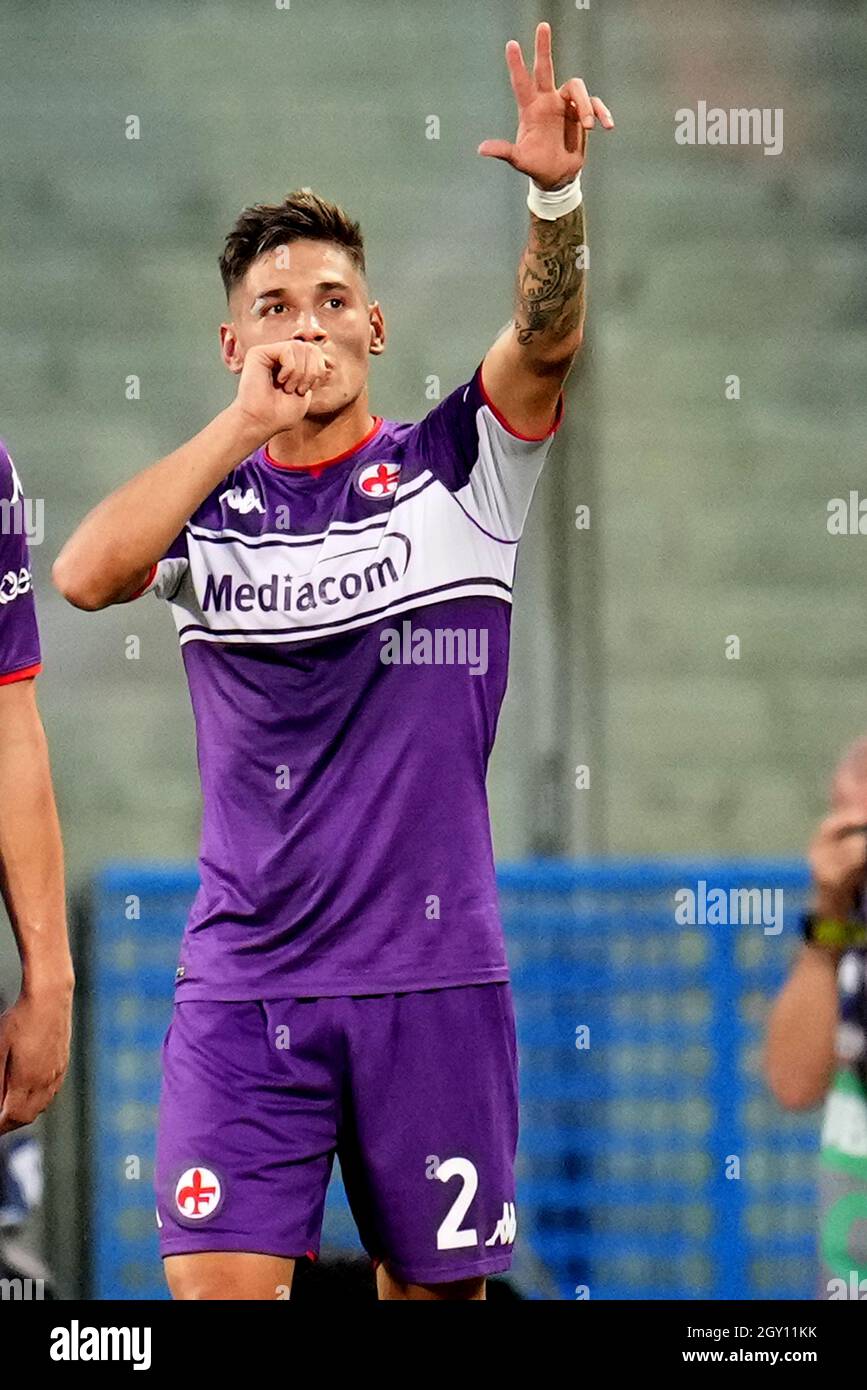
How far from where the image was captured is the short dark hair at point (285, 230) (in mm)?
3066

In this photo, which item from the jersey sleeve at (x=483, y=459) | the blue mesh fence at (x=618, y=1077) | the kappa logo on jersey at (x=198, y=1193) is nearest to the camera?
the kappa logo on jersey at (x=198, y=1193)

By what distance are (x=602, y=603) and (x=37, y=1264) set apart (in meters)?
1.92

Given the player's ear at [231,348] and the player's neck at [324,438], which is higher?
the player's ear at [231,348]

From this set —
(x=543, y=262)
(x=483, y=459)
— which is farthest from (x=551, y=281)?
(x=483, y=459)

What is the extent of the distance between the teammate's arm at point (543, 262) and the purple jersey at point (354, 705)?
0.18ft

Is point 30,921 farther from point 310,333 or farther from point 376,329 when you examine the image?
→ point 376,329

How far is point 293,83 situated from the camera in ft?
14.8

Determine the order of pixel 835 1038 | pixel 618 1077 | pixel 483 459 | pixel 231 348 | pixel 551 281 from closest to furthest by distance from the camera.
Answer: pixel 835 1038 → pixel 551 281 → pixel 483 459 → pixel 231 348 → pixel 618 1077

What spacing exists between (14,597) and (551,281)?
90 centimetres

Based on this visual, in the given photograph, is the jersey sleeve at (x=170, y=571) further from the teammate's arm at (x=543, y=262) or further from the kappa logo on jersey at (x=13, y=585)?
the teammate's arm at (x=543, y=262)

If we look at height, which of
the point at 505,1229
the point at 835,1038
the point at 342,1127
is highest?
the point at 835,1038

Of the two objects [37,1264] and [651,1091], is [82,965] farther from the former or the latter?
[651,1091]

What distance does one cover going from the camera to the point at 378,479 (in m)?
3.02

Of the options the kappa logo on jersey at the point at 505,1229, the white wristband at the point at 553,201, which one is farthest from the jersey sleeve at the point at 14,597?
the kappa logo on jersey at the point at 505,1229
